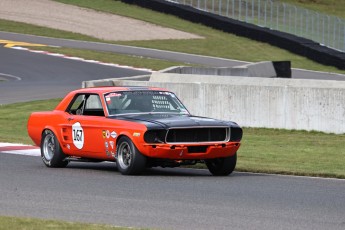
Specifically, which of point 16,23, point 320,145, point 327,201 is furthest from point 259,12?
point 327,201

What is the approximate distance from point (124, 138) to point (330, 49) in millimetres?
34305

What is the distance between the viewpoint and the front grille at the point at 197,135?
1422 centimetres

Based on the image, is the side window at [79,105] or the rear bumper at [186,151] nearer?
the rear bumper at [186,151]

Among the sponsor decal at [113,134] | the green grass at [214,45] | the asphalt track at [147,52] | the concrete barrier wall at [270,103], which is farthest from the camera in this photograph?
the green grass at [214,45]

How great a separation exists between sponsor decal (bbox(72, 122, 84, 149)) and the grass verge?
7.89 feet

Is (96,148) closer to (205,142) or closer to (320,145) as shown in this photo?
(205,142)

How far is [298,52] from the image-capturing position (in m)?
48.3

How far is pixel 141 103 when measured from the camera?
50.6 ft

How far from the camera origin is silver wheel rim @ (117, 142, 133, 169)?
14.5 m

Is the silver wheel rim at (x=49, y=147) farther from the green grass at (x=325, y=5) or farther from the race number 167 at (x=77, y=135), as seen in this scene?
the green grass at (x=325, y=5)

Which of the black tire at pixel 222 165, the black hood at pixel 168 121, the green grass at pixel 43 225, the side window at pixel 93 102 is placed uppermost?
the side window at pixel 93 102

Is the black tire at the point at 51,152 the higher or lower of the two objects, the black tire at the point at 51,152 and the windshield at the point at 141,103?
the lower

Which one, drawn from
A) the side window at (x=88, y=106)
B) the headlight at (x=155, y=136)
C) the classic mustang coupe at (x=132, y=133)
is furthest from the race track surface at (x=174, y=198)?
the side window at (x=88, y=106)

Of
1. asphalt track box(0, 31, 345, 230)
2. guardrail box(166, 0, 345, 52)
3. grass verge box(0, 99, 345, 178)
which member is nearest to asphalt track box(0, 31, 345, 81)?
guardrail box(166, 0, 345, 52)
